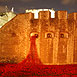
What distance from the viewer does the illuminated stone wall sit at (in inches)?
438

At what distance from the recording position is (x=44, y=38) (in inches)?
441

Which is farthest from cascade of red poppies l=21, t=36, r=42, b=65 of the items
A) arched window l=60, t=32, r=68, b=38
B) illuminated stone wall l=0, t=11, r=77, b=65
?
arched window l=60, t=32, r=68, b=38

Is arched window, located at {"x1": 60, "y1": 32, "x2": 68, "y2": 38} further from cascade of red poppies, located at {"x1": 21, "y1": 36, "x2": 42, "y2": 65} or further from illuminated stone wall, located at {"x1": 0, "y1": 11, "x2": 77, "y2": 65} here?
cascade of red poppies, located at {"x1": 21, "y1": 36, "x2": 42, "y2": 65}

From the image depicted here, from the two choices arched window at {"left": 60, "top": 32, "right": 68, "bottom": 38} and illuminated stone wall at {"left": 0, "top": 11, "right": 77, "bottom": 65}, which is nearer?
illuminated stone wall at {"left": 0, "top": 11, "right": 77, "bottom": 65}

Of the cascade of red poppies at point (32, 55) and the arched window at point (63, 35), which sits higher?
the arched window at point (63, 35)

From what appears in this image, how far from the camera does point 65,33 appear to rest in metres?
11.6

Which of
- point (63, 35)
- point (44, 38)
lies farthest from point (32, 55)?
point (63, 35)

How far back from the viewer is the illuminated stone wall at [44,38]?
11.1m

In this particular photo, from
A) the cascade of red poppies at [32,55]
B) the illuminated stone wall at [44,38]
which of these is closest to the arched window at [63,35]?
the illuminated stone wall at [44,38]

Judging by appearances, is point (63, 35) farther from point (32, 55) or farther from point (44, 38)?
point (32, 55)

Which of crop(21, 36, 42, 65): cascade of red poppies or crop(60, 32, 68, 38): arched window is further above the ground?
crop(60, 32, 68, 38): arched window

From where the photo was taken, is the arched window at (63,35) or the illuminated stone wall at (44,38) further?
the arched window at (63,35)

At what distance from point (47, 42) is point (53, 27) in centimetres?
149

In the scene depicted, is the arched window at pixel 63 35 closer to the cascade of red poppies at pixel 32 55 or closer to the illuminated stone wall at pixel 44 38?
the illuminated stone wall at pixel 44 38
